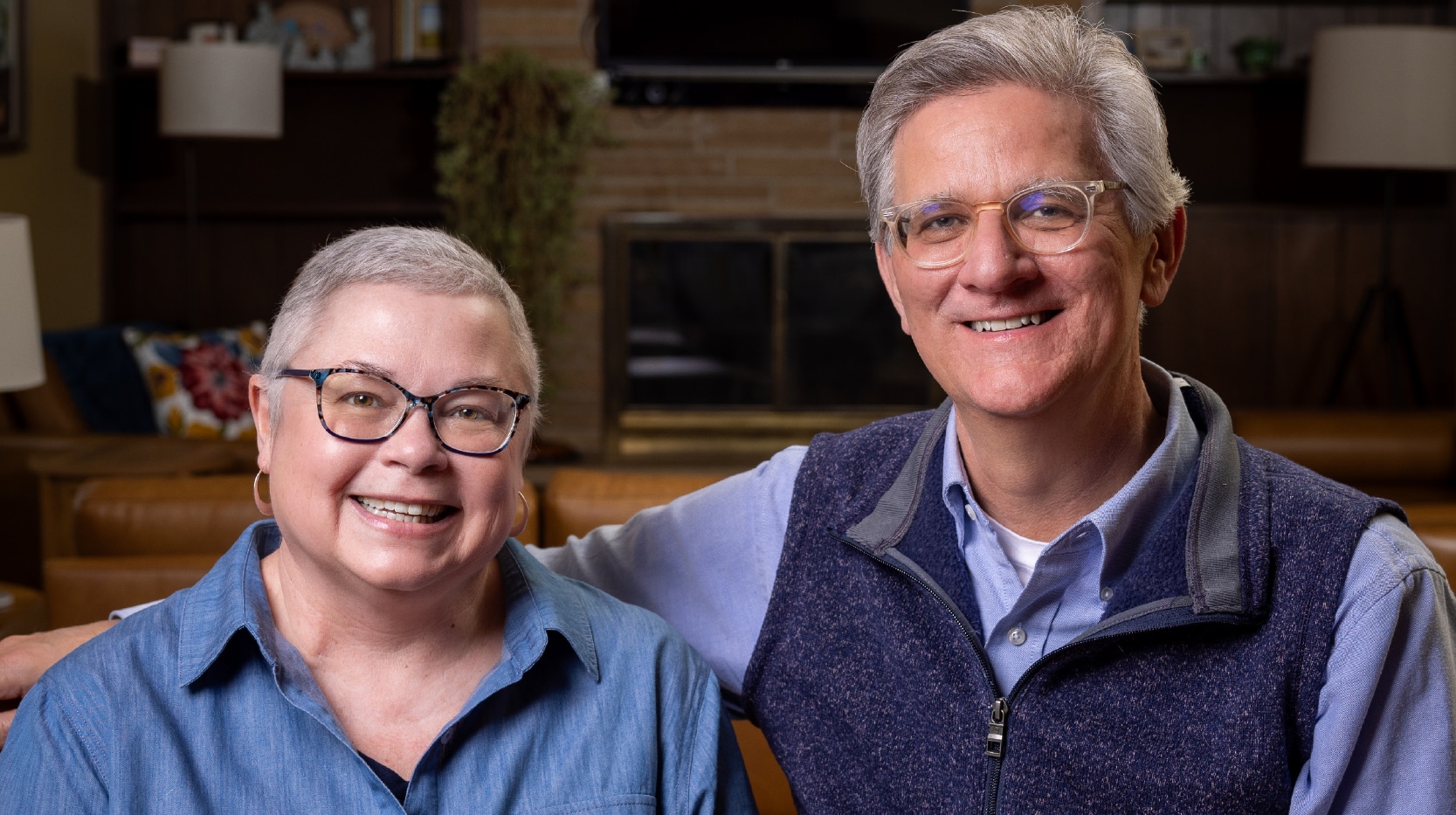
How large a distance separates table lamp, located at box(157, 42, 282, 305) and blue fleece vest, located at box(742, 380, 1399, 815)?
3900mm

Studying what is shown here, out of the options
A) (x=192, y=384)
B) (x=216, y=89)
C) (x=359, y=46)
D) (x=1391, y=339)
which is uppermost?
(x=359, y=46)

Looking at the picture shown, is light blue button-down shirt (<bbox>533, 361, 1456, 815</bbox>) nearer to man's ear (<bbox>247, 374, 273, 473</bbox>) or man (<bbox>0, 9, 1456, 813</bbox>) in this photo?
man (<bbox>0, 9, 1456, 813</bbox>)

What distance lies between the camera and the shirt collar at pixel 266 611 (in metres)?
1.11

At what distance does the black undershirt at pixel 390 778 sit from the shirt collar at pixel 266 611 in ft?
0.40

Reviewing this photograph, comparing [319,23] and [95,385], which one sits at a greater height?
[319,23]

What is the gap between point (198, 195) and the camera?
5441 millimetres

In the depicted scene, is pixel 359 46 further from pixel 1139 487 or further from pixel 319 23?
pixel 1139 487

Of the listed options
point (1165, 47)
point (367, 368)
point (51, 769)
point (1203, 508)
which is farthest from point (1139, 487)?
point (1165, 47)

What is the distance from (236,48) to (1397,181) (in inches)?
184

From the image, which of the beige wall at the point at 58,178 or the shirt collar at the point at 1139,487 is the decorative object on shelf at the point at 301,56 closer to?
the beige wall at the point at 58,178

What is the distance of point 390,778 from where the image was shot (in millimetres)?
1138

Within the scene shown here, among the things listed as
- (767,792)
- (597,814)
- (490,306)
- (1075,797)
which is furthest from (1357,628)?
(767,792)

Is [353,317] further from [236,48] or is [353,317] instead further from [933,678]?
[236,48]

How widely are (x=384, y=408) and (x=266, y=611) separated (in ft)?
0.75
